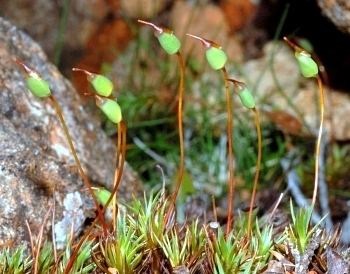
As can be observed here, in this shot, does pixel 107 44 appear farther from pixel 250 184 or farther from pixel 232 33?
pixel 250 184

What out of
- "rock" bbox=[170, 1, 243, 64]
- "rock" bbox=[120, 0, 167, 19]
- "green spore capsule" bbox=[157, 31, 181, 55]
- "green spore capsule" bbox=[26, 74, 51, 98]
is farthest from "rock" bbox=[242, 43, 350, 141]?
"green spore capsule" bbox=[26, 74, 51, 98]

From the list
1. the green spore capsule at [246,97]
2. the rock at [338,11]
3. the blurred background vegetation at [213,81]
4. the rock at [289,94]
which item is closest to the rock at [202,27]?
the blurred background vegetation at [213,81]

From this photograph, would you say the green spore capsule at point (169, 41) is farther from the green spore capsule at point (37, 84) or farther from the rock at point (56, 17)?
the rock at point (56, 17)

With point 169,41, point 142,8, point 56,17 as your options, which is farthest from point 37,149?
point 56,17

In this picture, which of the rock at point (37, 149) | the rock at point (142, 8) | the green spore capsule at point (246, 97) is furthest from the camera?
the rock at point (142, 8)

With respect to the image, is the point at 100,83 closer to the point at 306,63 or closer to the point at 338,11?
the point at 306,63

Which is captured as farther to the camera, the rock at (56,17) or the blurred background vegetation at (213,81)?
the rock at (56,17)
